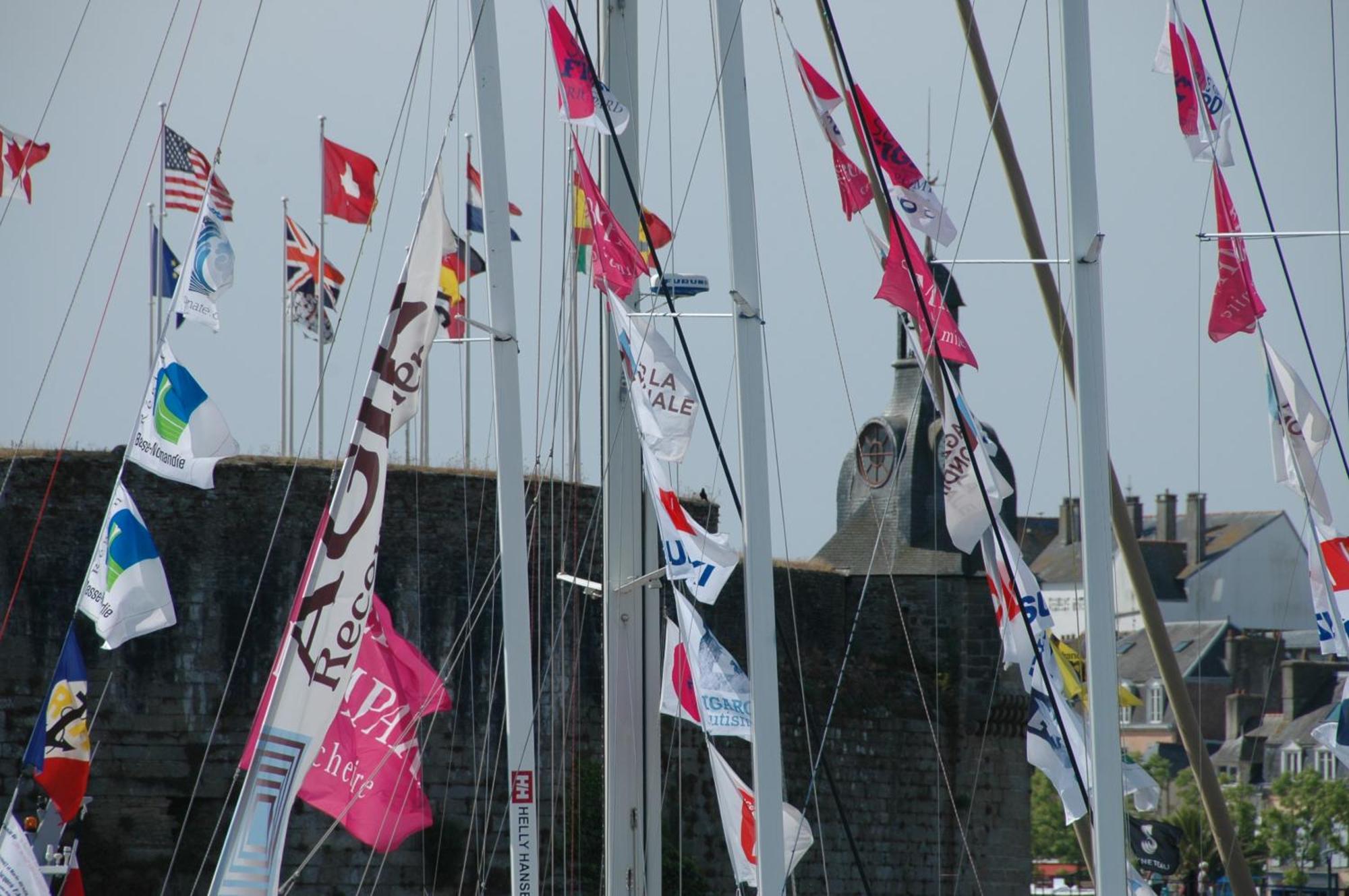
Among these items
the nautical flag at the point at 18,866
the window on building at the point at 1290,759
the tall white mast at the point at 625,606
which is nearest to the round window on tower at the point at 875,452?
the tall white mast at the point at 625,606

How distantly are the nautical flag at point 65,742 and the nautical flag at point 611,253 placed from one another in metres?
4.50

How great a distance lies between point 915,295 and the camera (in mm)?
11852

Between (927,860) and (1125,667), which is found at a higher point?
(1125,667)

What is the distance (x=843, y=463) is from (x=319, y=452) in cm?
1432

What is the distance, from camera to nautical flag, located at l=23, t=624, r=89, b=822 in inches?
512

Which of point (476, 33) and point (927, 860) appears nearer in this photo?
point (476, 33)

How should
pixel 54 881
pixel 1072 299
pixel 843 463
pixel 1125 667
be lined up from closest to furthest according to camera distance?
pixel 1072 299, pixel 54 881, pixel 843 463, pixel 1125 667

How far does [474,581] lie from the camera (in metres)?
23.2

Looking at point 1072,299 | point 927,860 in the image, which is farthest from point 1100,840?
point 927,860

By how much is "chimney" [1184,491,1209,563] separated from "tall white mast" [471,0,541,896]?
216ft

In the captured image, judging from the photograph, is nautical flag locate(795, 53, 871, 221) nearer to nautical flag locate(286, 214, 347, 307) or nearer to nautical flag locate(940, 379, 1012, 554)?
nautical flag locate(940, 379, 1012, 554)

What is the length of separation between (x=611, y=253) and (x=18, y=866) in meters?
5.33

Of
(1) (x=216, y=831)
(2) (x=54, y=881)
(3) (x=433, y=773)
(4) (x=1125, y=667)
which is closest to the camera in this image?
(2) (x=54, y=881)

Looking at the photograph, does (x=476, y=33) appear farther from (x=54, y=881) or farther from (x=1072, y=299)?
(x=54, y=881)
